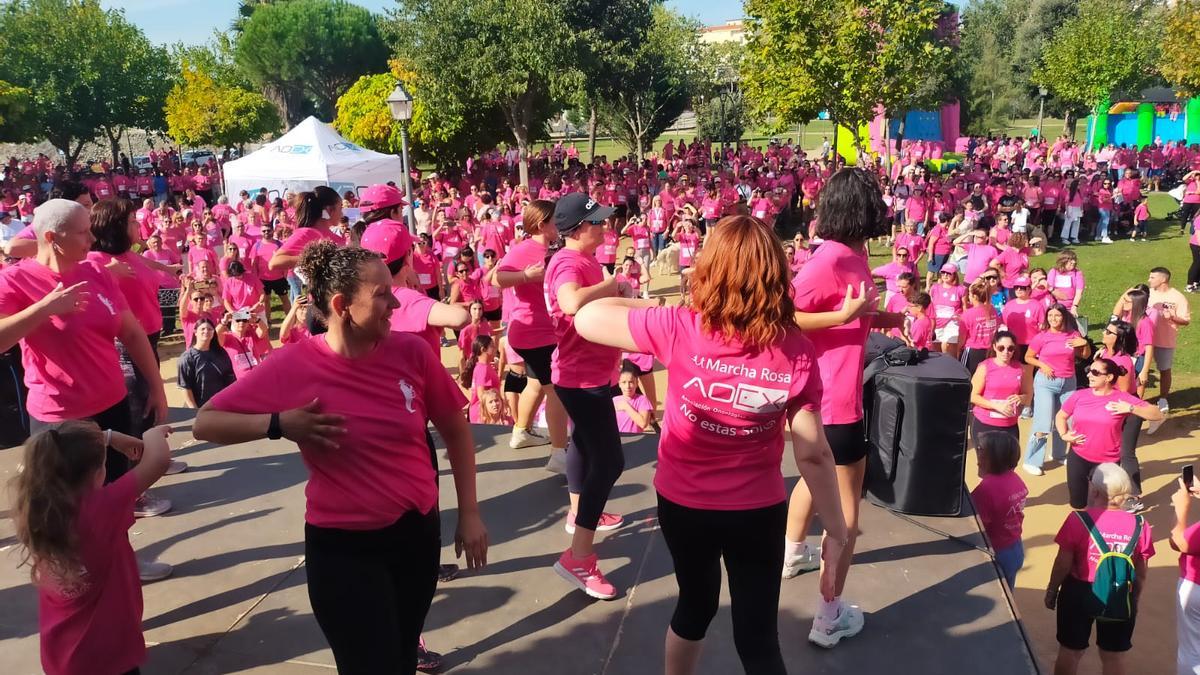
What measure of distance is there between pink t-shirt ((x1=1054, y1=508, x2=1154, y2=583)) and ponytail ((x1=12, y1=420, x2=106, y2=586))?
4167 mm

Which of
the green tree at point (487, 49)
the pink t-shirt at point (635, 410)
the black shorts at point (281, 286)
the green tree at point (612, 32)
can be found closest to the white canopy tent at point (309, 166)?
the green tree at point (487, 49)

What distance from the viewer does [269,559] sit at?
3.95 metres

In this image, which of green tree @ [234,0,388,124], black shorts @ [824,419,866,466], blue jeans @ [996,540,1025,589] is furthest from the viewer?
green tree @ [234,0,388,124]

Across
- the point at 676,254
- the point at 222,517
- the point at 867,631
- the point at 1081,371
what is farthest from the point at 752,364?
the point at 676,254

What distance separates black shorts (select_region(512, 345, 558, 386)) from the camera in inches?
169

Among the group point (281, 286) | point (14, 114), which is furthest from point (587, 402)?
point (14, 114)

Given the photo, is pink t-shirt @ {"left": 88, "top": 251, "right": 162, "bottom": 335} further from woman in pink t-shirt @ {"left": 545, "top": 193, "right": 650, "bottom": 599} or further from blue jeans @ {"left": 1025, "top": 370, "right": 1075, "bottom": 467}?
blue jeans @ {"left": 1025, "top": 370, "right": 1075, "bottom": 467}

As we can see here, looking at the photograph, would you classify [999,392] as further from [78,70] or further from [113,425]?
[78,70]

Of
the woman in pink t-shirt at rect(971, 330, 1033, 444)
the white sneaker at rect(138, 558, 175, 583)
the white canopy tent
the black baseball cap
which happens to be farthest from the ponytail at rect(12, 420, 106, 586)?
the white canopy tent

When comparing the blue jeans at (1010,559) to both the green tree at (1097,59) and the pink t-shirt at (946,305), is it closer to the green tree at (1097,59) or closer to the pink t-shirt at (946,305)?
the pink t-shirt at (946,305)

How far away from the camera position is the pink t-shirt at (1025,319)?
8258 mm

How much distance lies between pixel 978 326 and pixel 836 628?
19.4 feet

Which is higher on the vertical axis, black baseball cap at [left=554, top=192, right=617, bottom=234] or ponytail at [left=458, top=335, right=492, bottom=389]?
black baseball cap at [left=554, top=192, right=617, bottom=234]

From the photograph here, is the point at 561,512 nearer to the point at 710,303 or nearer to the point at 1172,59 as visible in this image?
the point at 710,303
